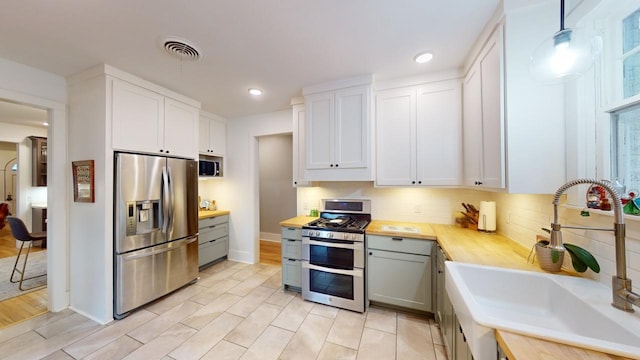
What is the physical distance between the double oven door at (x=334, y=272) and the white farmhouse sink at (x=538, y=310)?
1058 mm

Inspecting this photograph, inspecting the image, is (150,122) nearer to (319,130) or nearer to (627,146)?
(319,130)

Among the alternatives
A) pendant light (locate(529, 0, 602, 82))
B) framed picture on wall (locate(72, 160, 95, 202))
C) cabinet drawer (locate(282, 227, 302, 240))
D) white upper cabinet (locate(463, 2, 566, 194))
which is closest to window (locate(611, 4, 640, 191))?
white upper cabinet (locate(463, 2, 566, 194))

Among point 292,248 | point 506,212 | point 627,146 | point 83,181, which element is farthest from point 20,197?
point 627,146

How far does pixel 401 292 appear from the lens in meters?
2.19

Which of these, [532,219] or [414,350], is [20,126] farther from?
[532,219]

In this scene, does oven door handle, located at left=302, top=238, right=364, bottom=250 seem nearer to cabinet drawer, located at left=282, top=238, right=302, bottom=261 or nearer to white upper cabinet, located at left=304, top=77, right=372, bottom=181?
cabinet drawer, located at left=282, top=238, right=302, bottom=261

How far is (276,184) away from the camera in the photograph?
5.20 meters

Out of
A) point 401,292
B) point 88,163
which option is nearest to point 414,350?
point 401,292

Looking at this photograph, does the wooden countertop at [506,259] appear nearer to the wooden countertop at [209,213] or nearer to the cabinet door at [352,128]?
the cabinet door at [352,128]

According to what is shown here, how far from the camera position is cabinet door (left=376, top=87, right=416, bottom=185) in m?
2.42

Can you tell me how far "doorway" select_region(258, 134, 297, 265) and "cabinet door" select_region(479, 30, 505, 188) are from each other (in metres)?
3.78

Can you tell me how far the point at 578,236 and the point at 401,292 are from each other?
1378mm

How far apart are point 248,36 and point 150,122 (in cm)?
159

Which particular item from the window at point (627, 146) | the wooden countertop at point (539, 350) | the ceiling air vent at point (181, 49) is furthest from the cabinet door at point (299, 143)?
the window at point (627, 146)
